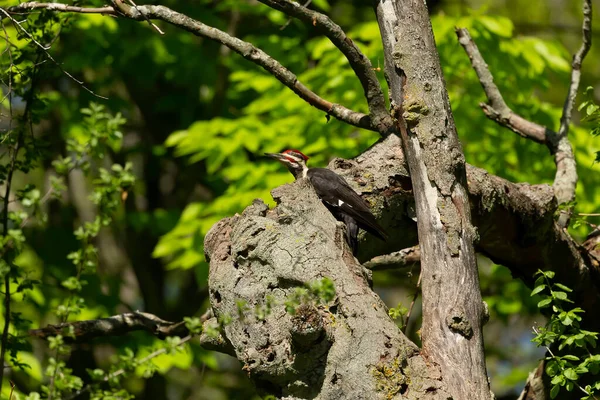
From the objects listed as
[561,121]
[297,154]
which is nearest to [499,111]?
[561,121]

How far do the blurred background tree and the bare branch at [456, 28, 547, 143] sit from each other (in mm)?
1154

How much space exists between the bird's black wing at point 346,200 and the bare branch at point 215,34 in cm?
49

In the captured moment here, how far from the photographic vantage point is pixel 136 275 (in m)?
9.89

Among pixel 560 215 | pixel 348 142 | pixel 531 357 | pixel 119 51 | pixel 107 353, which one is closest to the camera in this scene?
pixel 560 215

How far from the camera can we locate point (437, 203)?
3.57 meters

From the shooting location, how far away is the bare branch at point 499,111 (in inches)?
210

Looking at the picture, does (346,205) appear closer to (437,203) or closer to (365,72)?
(437,203)

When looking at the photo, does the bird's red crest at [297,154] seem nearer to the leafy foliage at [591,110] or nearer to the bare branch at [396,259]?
the bare branch at [396,259]

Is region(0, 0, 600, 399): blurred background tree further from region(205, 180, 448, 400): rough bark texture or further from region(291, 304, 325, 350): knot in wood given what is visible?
region(291, 304, 325, 350): knot in wood

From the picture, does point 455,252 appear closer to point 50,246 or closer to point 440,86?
point 440,86

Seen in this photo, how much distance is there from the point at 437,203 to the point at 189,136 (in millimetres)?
3934

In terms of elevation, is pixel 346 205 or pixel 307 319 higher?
pixel 346 205

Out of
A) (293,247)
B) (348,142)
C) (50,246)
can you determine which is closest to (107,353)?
(50,246)

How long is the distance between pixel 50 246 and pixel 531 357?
7.33 meters
